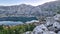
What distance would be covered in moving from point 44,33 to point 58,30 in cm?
47

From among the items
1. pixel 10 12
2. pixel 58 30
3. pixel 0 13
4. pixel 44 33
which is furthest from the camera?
pixel 10 12

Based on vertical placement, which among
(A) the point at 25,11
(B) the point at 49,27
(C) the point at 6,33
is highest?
(B) the point at 49,27

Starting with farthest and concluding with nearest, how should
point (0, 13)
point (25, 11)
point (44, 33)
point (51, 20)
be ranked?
point (25, 11) → point (0, 13) → point (51, 20) → point (44, 33)

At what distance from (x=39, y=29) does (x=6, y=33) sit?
140 centimetres

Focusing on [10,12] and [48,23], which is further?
[10,12]

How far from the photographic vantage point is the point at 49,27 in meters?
3.87

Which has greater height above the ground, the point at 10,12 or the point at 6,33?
the point at 6,33

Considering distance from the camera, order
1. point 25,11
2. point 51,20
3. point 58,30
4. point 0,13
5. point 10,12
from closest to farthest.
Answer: point 58,30
point 51,20
point 0,13
point 10,12
point 25,11

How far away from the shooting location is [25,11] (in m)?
13.5

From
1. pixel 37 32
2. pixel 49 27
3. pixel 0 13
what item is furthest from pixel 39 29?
pixel 0 13

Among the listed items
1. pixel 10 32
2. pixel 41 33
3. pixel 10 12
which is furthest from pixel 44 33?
pixel 10 12

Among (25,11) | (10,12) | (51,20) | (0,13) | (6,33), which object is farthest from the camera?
(25,11)

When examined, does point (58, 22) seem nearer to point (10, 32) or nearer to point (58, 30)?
point (58, 30)

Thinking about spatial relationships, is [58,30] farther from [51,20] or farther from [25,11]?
[25,11]
